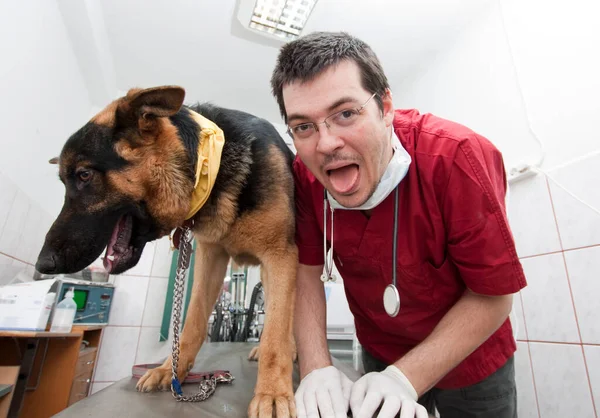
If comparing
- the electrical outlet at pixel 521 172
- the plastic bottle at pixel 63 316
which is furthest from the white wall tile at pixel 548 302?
the plastic bottle at pixel 63 316

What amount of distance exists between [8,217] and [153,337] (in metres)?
1.77

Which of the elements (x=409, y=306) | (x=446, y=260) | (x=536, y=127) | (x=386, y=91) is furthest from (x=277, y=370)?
(x=536, y=127)

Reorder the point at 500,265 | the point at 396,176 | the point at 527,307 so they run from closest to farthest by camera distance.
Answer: the point at 500,265 → the point at 396,176 → the point at 527,307

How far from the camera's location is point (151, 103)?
1.00 m

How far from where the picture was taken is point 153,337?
320 cm

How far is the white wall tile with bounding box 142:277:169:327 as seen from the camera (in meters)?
3.23


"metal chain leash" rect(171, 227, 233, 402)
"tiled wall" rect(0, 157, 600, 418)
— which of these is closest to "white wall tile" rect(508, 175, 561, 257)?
"tiled wall" rect(0, 157, 600, 418)

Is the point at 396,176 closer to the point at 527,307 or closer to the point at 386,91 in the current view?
the point at 386,91

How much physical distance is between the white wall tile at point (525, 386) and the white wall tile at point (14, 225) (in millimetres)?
2993

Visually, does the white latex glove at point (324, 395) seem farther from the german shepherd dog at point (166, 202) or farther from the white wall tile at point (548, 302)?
the white wall tile at point (548, 302)

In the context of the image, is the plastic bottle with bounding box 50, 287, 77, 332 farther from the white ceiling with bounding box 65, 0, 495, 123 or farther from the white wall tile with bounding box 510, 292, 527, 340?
the white wall tile with bounding box 510, 292, 527, 340

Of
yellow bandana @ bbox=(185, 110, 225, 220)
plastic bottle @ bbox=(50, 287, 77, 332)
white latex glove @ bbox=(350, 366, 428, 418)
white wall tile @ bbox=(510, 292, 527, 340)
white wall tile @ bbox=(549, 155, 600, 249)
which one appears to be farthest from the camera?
plastic bottle @ bbox=(50, 287, 77, 332)

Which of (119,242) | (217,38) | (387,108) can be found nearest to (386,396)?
(387,108)

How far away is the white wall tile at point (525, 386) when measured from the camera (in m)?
1.65
